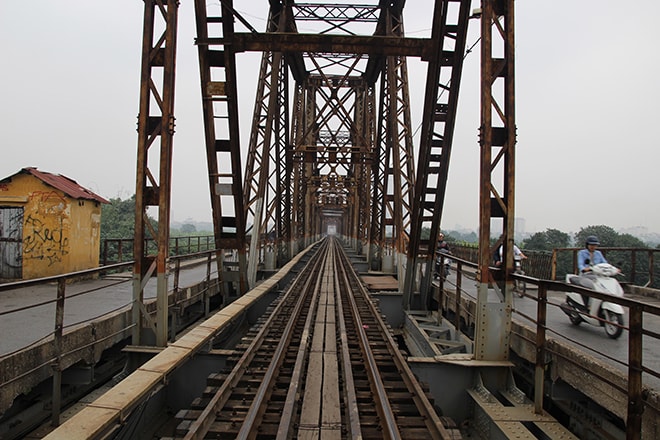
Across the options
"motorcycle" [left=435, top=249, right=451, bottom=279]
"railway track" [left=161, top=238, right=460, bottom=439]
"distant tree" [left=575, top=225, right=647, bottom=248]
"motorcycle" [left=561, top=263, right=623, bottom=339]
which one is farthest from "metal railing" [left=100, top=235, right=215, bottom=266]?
"distant tree" [left=575, top=225, right=647, bottom=248]

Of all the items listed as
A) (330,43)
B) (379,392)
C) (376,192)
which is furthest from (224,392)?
(376,192)

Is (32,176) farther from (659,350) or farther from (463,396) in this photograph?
(659,350)

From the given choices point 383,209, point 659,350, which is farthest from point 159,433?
point 383,209

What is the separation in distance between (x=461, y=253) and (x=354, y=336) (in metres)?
10.8

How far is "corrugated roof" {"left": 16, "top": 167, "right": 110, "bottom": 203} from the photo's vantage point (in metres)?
9.09

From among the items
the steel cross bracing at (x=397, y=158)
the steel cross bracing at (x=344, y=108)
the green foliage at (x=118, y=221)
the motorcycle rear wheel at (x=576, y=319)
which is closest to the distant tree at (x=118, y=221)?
the green foliage at (x=118, y=221)

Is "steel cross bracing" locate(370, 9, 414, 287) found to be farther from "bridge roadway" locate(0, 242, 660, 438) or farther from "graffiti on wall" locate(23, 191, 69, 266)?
"graffiti on wall" locate(23, 191, 69, 266)

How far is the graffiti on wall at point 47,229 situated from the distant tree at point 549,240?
33.1 meters

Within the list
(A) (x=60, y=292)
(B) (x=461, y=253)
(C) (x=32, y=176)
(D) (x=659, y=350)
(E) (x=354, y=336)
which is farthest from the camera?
Result: (B) (x=461, y=253)

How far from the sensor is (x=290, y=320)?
23.3 feet

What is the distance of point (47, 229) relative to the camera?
9016mm

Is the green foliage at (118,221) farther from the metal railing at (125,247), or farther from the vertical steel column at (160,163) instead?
the vertical steel column at (160,163)

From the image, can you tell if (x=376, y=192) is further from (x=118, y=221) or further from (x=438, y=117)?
(x=118, y=221)

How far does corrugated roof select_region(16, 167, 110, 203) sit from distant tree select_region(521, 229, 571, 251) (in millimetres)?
32490
